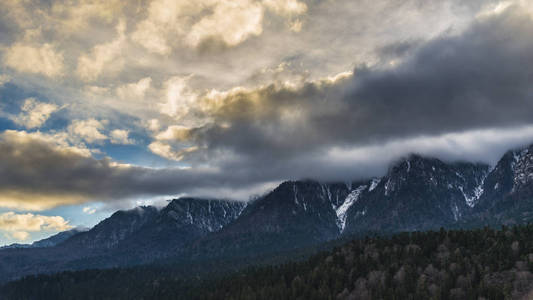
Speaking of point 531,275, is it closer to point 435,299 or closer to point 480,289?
point 480,289

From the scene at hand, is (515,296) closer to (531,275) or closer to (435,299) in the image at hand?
(531,275)

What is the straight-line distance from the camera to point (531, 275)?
198625mm

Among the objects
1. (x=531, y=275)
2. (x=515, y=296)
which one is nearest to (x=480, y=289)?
(x=515, y=296)

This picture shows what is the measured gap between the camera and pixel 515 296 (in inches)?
7323

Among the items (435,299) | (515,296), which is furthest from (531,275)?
(435,299)

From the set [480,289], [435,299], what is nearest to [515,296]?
[480,289]

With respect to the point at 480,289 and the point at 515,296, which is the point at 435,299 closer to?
the point at 480,289

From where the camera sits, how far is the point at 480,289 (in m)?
195

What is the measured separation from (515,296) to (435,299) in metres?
35.8

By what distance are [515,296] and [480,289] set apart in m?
14.9

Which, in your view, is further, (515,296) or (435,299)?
(435,299)

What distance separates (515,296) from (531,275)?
845 inches

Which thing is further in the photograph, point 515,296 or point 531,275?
point 531,275
